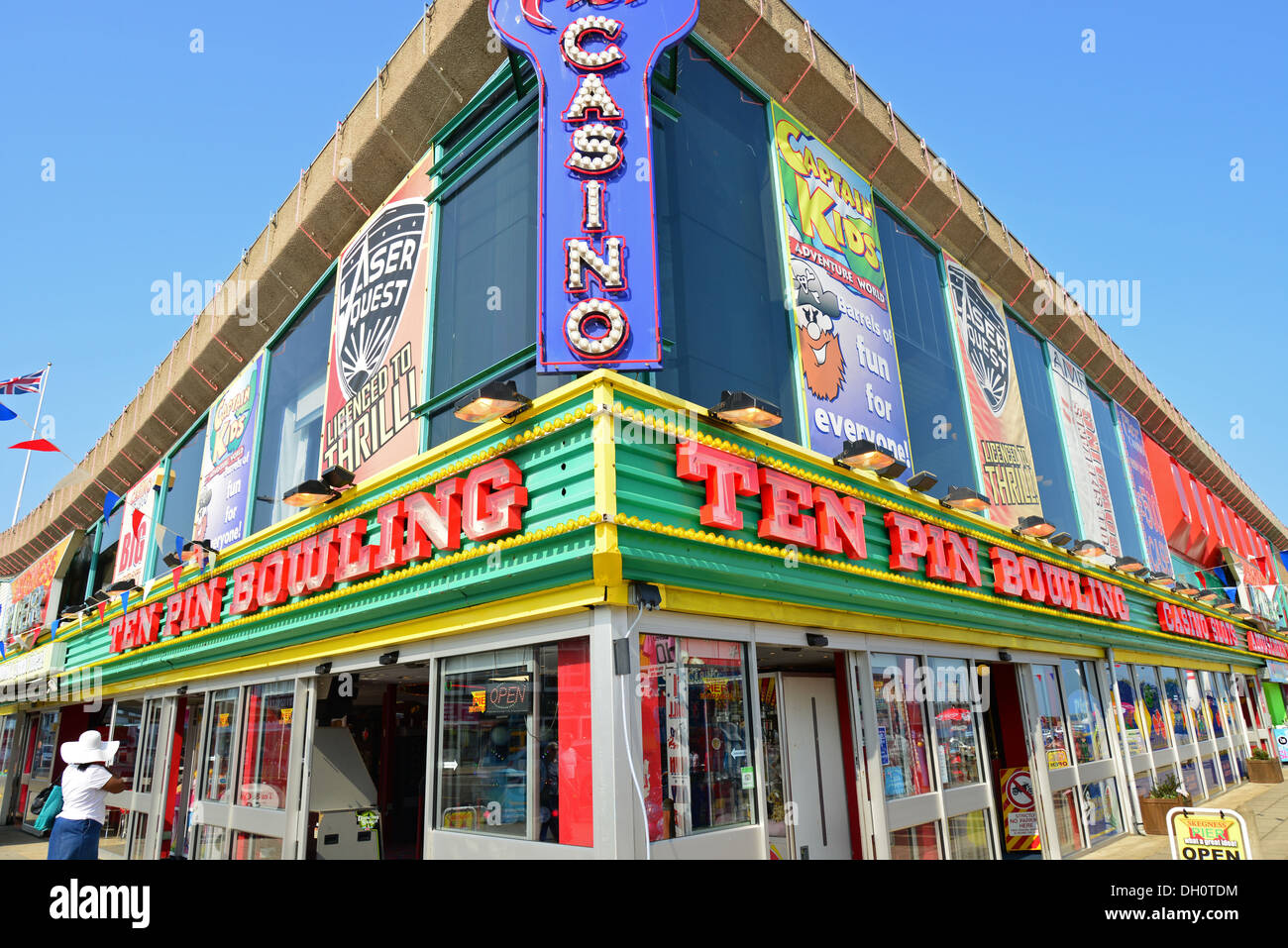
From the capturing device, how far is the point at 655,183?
9492 mm

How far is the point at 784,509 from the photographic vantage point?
8242 millimetres

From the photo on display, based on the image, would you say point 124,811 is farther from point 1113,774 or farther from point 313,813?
point 1113,774

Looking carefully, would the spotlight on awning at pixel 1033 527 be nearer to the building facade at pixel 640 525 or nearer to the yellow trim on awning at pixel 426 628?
the building facade at pixel 640 525

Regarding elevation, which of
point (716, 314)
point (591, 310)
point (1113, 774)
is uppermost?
point (716, 314)

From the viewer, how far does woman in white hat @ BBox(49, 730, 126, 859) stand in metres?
8.41

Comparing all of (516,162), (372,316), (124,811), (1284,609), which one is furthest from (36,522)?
(1284,609)

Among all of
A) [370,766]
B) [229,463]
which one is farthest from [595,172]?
[370,766]

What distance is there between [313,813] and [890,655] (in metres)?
8.30

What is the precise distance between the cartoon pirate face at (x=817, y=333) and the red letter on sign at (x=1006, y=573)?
401 centimetres

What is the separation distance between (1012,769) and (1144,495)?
14.9 metres

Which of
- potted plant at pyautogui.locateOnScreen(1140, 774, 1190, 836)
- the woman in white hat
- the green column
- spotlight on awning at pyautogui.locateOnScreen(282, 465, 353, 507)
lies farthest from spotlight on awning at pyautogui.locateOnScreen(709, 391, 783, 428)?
the green column

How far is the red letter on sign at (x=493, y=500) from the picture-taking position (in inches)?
290

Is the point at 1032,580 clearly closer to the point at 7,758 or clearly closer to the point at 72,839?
the point at 72,839
